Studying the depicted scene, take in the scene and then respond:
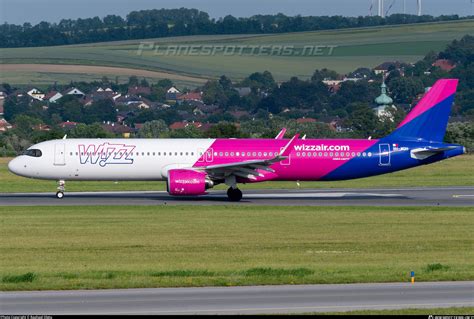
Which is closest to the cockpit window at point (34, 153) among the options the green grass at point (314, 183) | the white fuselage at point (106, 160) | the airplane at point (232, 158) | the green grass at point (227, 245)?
the airplane at point (232, 158)

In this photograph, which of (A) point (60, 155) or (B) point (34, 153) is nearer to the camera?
(A) point (60, 155)

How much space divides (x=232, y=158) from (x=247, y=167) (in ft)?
6.47

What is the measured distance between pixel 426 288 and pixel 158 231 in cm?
1620

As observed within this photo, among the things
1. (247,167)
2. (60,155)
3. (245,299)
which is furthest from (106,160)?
(245,299)

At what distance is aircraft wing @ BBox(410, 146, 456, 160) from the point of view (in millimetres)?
57188

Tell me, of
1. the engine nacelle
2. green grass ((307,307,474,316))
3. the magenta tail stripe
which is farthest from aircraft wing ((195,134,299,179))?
green grass ((307,307,474,316))

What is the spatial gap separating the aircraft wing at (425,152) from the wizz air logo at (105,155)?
50.0 ft

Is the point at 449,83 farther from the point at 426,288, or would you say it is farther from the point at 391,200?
the point at 426,288

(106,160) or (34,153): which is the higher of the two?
(34,153)

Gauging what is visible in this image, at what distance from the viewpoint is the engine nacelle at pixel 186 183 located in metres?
53.7

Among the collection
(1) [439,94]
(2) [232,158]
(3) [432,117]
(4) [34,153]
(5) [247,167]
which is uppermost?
(1) [439,94]

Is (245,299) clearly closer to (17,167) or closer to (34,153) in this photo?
(34,153)

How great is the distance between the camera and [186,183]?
53.7 m

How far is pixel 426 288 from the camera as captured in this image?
2697 cm
